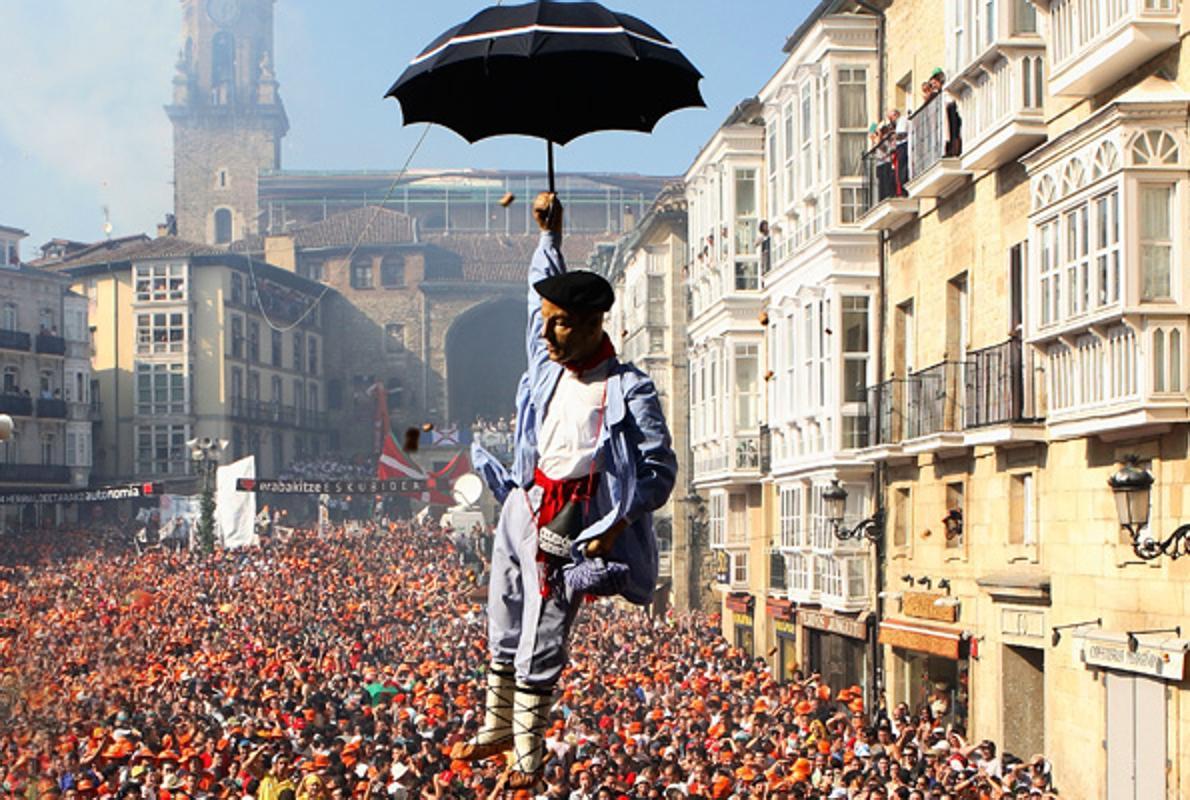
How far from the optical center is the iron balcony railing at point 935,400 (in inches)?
979

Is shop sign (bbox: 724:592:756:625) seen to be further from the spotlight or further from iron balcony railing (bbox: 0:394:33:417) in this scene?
iron balcony railing (bbox: 0:394:33:417)

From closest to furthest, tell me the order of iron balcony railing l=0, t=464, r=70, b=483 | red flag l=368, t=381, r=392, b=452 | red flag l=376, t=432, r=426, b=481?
red flag l=376, t=432, r=426, b=481 → iron balcony railing l=0, t=464, r=70, b=483 → red flag l=368, t=381, r=392, b=452

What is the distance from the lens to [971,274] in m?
24.6

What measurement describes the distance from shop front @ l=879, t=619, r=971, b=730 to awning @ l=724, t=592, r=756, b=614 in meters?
11.1

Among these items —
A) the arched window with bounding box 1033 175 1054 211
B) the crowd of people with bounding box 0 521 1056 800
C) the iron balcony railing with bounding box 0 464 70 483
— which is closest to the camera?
the crowd of people with bounding box 0 521 1056 800

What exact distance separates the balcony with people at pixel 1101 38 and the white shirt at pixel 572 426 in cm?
1193

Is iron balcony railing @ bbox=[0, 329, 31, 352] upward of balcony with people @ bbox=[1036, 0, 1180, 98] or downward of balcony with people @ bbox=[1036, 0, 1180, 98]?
upward

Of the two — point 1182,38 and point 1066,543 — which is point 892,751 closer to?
point 1066,543

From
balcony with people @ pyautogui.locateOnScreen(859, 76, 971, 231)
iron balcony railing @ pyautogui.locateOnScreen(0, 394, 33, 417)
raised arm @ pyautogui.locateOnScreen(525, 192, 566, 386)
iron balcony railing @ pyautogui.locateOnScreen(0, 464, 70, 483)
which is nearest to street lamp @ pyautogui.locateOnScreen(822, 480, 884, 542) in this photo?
balcony with people @ pyautogui.locateOnScreen(859, 76, 971, 231)

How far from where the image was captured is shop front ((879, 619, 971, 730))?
25.0 m

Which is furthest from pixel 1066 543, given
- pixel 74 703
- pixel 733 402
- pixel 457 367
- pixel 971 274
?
pixel 457 367

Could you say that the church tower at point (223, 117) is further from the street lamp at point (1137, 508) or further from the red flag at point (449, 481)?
the street lamp at point (1137, 508)

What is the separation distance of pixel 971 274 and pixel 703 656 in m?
12.2

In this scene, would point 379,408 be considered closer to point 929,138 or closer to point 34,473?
point 34,473
